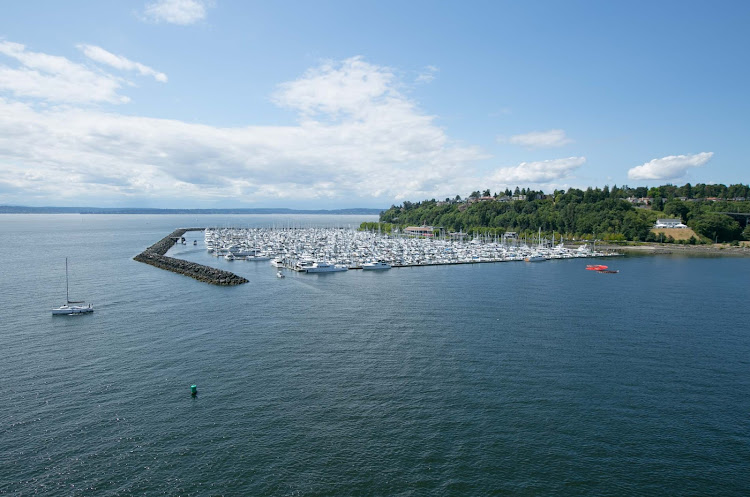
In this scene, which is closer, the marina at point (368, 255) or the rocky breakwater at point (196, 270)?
the rocky breakwater at point (196, 270)

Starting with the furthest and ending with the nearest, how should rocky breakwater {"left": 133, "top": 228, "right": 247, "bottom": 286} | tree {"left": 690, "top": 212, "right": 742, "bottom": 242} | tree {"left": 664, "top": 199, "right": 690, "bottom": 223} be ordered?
tree {"left": 664, "top": 199, "right": 690, "bottom": 223} < tree {"left": 690, "top": 212, "right": 742, "bottom": 242} < rocky breakwater {"left": 133, "top": 228, "right": 247, "bottom": 286}

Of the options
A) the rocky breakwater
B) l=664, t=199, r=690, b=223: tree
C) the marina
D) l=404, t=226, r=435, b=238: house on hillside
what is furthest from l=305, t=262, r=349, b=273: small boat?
l=664, t=199, r=690, b=223: tree

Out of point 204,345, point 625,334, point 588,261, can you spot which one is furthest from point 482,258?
point 204,345

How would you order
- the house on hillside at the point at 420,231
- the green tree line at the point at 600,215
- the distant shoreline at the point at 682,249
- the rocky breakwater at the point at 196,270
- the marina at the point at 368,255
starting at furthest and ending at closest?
the house on hillside at the point at 420,231 → the green tree line at the point at 600,215 → the distant shoreline at the point at 682,249 → the marina at the point at 368,255 → the rocky breakwater at the point at 196,270

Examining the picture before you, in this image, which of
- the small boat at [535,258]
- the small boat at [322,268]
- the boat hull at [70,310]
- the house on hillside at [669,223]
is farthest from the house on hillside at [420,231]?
the boat hull at [70,310]

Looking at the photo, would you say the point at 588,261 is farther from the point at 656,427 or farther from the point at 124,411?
the point at 124,411

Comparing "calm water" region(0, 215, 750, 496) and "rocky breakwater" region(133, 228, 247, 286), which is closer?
"calm water" region(0, 215, 750, 496)

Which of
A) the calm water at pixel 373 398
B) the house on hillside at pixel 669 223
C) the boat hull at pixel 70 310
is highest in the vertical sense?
the house on hillside at pixel 669 223

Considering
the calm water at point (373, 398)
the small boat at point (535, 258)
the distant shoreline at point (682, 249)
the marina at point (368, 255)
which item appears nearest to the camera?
the calm water at point (373, 398)

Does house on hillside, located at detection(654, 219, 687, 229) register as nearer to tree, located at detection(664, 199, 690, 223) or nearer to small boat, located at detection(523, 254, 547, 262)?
tree, located at detection(664, 199, 690, 223)

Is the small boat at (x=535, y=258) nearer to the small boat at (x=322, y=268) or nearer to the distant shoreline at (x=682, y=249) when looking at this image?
the distant shoreline at (x=682, y=249)
